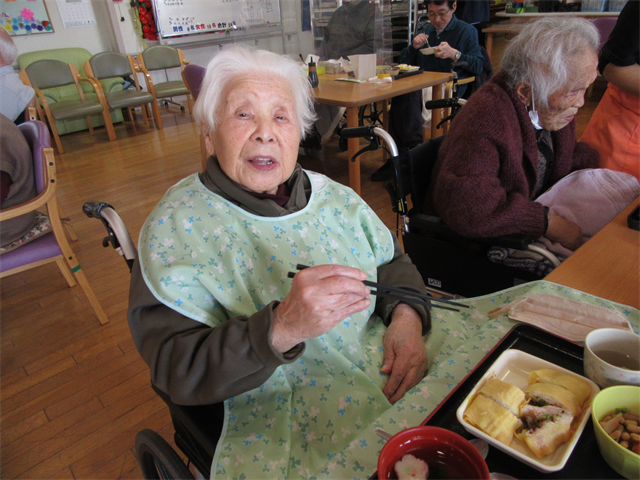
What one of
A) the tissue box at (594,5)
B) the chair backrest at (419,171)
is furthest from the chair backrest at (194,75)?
the tissue box at (594,5)

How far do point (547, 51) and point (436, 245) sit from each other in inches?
28.3

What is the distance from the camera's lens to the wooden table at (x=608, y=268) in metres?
0.88

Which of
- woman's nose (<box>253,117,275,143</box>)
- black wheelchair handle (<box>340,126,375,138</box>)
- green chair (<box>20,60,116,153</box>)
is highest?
woman's nose (<box>253,117,275,143</box>)

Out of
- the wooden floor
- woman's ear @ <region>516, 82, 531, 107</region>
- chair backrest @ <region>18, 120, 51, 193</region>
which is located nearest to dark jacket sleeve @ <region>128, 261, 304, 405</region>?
the wooden floor

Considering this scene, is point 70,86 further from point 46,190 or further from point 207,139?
point 207,139

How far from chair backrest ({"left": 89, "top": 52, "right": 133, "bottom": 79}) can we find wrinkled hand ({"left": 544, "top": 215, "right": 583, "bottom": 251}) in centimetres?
630

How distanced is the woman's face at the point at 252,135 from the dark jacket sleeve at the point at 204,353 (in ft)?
1.22

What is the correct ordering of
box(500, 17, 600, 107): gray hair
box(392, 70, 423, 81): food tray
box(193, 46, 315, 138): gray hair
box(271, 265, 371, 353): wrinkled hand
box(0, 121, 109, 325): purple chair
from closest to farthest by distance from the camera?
box(271, 265, 371, 353): wrinkled hand
box(193, 46, 315, 138): gray hair
box(500, 17, 600, 107): gray hair
box(0, 121, 109, 325): purple chair
box(392, 70, 423, 81): food tray

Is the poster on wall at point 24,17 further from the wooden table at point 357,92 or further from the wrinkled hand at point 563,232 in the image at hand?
the wrinkled hand at point 563,232

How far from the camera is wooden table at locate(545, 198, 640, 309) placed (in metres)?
0.88

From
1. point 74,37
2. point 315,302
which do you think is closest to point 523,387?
point 315,302

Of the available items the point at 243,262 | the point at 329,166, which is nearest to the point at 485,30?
the point at 329,166

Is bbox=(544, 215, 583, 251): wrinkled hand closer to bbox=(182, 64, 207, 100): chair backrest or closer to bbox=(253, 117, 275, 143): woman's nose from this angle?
bbox=(253, 117, 275, 143): woman's nose

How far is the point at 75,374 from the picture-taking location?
6.25ft
